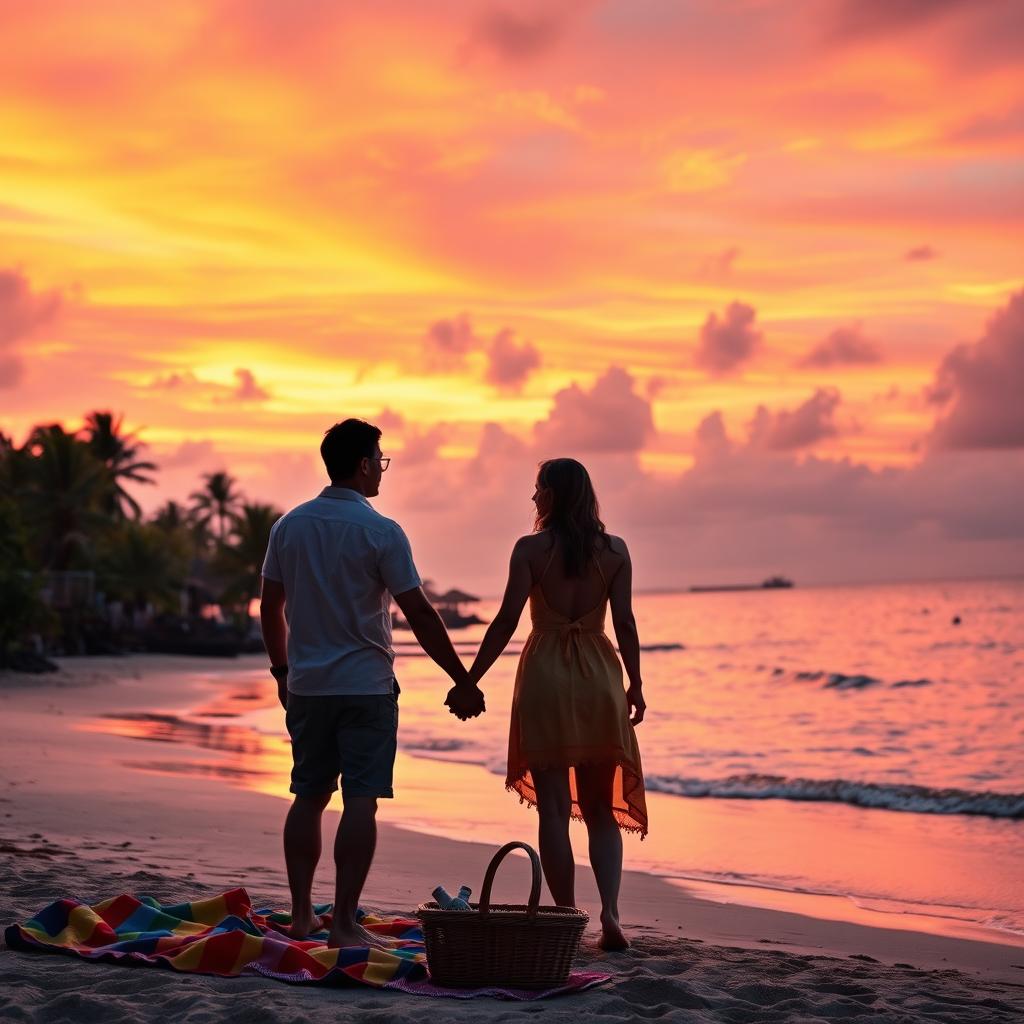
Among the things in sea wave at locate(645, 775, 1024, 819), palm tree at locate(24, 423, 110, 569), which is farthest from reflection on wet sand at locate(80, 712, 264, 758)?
palm tree at locate(24, 423, 110, 569)

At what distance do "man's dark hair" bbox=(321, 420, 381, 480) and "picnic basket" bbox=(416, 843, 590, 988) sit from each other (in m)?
1.54

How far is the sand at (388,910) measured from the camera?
438cm

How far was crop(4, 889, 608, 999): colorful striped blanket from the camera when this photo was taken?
15.6ft

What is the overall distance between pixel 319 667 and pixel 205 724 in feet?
51.4

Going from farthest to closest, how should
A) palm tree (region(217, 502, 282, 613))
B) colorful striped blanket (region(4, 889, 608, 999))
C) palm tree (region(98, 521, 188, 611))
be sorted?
palm tree (region(217, 502, 282, 613))
palm tree (region(98, 521, 188, 611))
colorful striped blanket (region(4, 889, 608, 999))

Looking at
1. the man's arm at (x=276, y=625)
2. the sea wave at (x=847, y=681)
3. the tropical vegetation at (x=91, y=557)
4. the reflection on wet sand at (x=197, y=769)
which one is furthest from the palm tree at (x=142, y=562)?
the man's arm at (x=276, y=625)

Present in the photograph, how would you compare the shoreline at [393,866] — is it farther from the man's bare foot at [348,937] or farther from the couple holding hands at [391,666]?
the man's bare foot at [348,937]

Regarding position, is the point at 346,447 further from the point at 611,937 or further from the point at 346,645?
the point at 611,937

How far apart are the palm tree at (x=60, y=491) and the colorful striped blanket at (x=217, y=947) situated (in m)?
49.0

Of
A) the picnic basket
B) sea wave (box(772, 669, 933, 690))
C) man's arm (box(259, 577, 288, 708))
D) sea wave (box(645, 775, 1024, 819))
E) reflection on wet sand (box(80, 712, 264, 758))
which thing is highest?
man's arm (box(259, 577, 288, 708))

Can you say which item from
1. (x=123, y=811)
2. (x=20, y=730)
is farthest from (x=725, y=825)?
(x=20, y=730)

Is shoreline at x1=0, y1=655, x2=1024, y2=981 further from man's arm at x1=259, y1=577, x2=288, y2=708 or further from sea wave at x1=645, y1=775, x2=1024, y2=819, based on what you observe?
sea wave at x1=645, y1=775, x2=1024, y2=819

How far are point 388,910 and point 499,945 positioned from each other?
207 cm

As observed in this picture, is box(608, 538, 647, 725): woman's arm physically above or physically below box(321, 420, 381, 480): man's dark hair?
below
